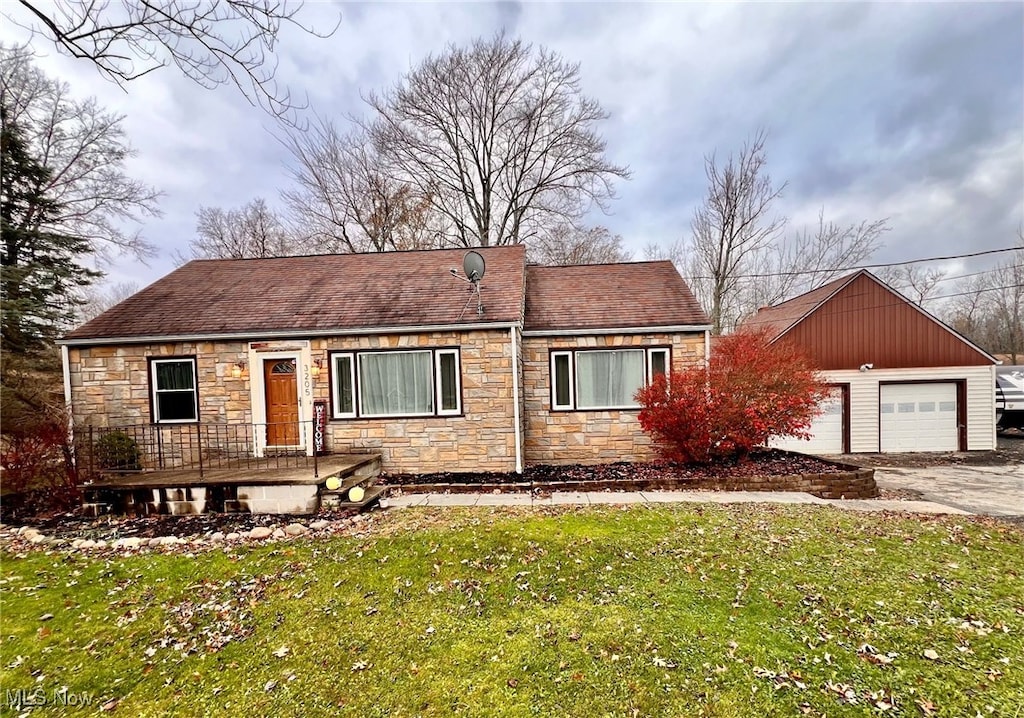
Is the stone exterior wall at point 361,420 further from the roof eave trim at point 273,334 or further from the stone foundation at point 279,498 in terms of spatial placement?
the stone foundation at point 279,498

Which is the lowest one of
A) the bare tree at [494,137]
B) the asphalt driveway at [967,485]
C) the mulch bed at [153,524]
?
the asphalt driveway at [967,485]

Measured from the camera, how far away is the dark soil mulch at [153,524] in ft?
18.0

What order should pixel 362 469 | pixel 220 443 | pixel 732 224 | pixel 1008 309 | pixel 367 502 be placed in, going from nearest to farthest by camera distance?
pixel 367 502, pixel 362 469, pixel 220 443, pixel 732 224, pixel 1008 309

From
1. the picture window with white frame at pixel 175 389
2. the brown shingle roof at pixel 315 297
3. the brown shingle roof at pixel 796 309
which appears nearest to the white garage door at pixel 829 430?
the brown shingle roof at pixel 796 309

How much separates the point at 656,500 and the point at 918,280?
2743 centimetres

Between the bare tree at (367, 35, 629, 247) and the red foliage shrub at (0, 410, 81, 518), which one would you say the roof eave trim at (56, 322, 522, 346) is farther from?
the bare tree at (367, 35, 629, 247)

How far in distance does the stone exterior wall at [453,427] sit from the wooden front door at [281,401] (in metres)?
0.56

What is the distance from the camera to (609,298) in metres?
10.0

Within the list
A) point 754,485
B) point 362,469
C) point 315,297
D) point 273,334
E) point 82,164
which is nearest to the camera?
point 754,485

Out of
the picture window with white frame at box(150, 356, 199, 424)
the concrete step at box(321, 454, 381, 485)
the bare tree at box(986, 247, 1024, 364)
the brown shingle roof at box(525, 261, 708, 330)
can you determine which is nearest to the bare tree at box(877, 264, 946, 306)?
the bare tree at box(986, 247, 1024, 364)

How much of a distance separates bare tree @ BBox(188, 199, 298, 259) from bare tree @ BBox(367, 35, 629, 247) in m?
7.51

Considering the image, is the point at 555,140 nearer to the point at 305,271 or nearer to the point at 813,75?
the point at 813,75

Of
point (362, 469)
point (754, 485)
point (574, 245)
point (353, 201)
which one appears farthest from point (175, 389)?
point (574, 245)

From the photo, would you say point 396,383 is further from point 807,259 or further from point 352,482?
point 807,259
